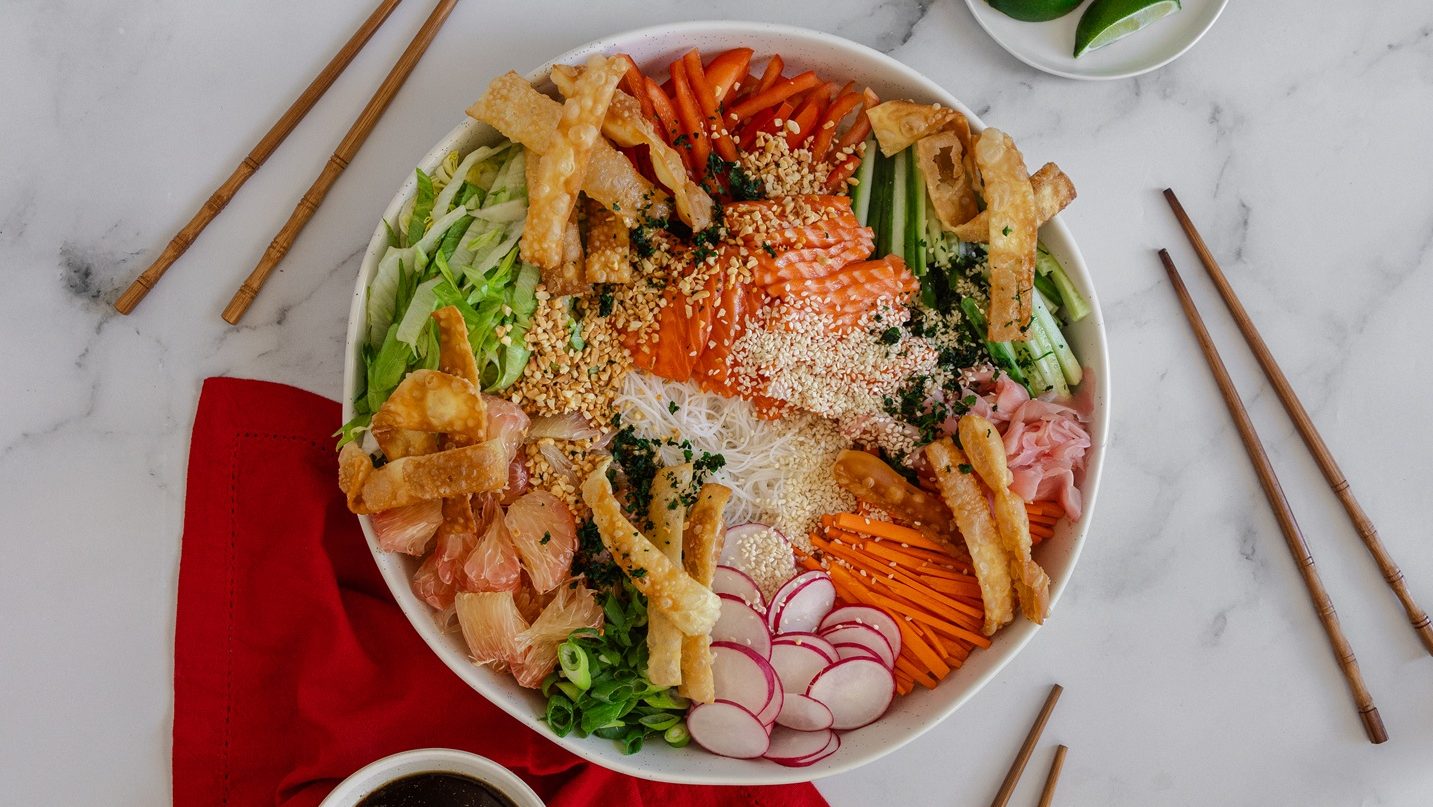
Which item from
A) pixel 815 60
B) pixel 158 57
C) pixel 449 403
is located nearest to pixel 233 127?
pixel 158 57

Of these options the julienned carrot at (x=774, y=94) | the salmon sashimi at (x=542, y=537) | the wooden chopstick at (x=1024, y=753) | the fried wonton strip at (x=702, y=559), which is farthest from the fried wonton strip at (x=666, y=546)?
the wooden chopstick at (x=1024, y=753)

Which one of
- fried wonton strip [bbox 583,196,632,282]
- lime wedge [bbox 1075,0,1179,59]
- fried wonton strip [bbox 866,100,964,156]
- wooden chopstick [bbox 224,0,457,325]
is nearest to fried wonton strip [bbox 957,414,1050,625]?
fried wonton strip [bbox 866,100,964,156]

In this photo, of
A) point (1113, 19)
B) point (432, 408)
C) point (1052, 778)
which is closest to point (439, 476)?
point (432, 408)

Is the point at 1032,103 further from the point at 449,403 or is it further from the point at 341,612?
the point at 341,612

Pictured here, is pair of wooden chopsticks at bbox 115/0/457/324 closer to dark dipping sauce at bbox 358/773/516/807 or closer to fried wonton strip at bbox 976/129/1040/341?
dark dipping sauce at bbox 358/773/516/807

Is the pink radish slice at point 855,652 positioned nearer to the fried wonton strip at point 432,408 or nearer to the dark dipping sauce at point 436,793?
the dark dipping sauce at point 436,793

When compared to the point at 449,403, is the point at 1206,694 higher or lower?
lower

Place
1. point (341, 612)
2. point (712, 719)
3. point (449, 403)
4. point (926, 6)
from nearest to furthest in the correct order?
point (449, 403)
point (712, 719)
point (341, 612)
point (926, 6)
